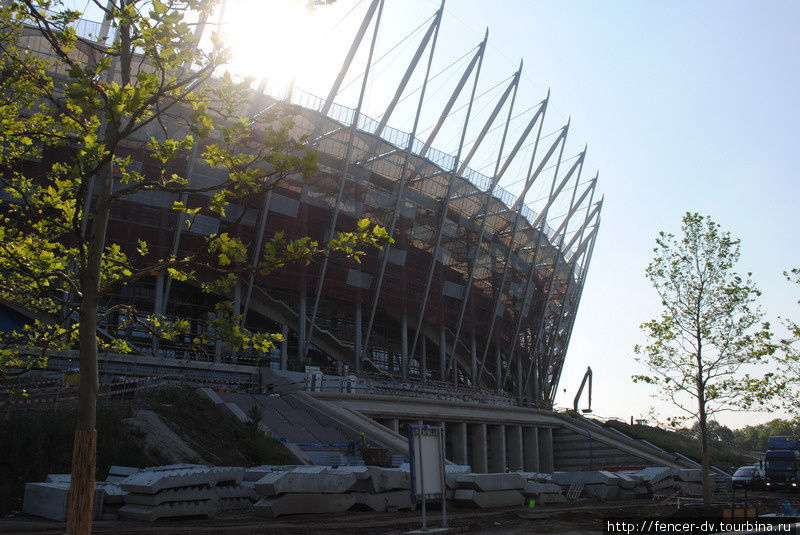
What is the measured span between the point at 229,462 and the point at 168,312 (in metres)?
25.2

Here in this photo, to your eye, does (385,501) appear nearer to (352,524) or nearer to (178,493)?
(352,524)

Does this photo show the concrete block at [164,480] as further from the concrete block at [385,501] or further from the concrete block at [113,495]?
the concrete block at [385,501]

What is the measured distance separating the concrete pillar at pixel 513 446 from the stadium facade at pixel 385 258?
3391 millimetres

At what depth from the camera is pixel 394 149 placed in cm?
4562

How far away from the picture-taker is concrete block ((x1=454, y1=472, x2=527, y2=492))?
17609 millimetres

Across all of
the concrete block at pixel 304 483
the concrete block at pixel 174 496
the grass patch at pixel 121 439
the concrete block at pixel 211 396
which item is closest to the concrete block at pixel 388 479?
the concrete block at pixel 304 483

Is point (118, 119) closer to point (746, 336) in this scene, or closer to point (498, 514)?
point (498, 514)

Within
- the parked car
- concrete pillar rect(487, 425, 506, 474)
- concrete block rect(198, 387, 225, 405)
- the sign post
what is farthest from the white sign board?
concrete pillar rect(487, 425, 506, 474)

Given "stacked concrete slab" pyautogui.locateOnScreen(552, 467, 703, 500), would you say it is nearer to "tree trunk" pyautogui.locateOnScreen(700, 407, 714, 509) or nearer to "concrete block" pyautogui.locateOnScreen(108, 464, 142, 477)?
"tree trunk" pyautogui.locateOnScreen(700, 407, 714, 509)

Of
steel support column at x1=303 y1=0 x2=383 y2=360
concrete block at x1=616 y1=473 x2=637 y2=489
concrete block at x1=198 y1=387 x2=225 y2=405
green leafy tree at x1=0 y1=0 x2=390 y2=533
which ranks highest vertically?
steel support column at x1=303 y1=0 x2=383 y2=360

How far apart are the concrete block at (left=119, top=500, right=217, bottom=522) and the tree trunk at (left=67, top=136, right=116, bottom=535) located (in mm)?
7179

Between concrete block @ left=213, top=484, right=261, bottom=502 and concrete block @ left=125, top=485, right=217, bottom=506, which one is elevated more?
concrete block @ left=125, top=485, right=217, bottom=506

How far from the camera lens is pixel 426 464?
11.7 m

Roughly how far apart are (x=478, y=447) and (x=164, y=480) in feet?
95.3
